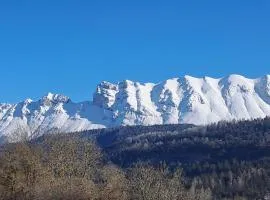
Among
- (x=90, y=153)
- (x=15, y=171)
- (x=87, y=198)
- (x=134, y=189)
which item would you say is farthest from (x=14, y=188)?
(x=134, y=189)

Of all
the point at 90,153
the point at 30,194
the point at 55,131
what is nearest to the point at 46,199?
the point at 30,194

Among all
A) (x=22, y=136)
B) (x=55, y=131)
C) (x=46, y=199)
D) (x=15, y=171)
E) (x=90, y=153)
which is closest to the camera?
(x=46, y=199)

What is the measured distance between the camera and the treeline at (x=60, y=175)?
64312 mm

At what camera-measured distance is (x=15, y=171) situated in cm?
6650

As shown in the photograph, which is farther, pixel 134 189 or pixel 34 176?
pixel 134 189

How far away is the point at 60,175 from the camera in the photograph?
7488cm

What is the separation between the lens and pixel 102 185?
70.4 metres

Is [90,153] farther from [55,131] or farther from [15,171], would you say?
[15,171]

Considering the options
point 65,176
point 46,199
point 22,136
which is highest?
point 22,136

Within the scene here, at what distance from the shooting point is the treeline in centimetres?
6431

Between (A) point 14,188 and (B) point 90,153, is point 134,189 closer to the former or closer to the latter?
(B) point 90,153

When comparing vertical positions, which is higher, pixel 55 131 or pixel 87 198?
pixel 55 131

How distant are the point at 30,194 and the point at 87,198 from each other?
6016 mm

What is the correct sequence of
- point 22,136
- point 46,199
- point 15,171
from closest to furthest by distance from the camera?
point 46,199, point 15,171, point 22,136
